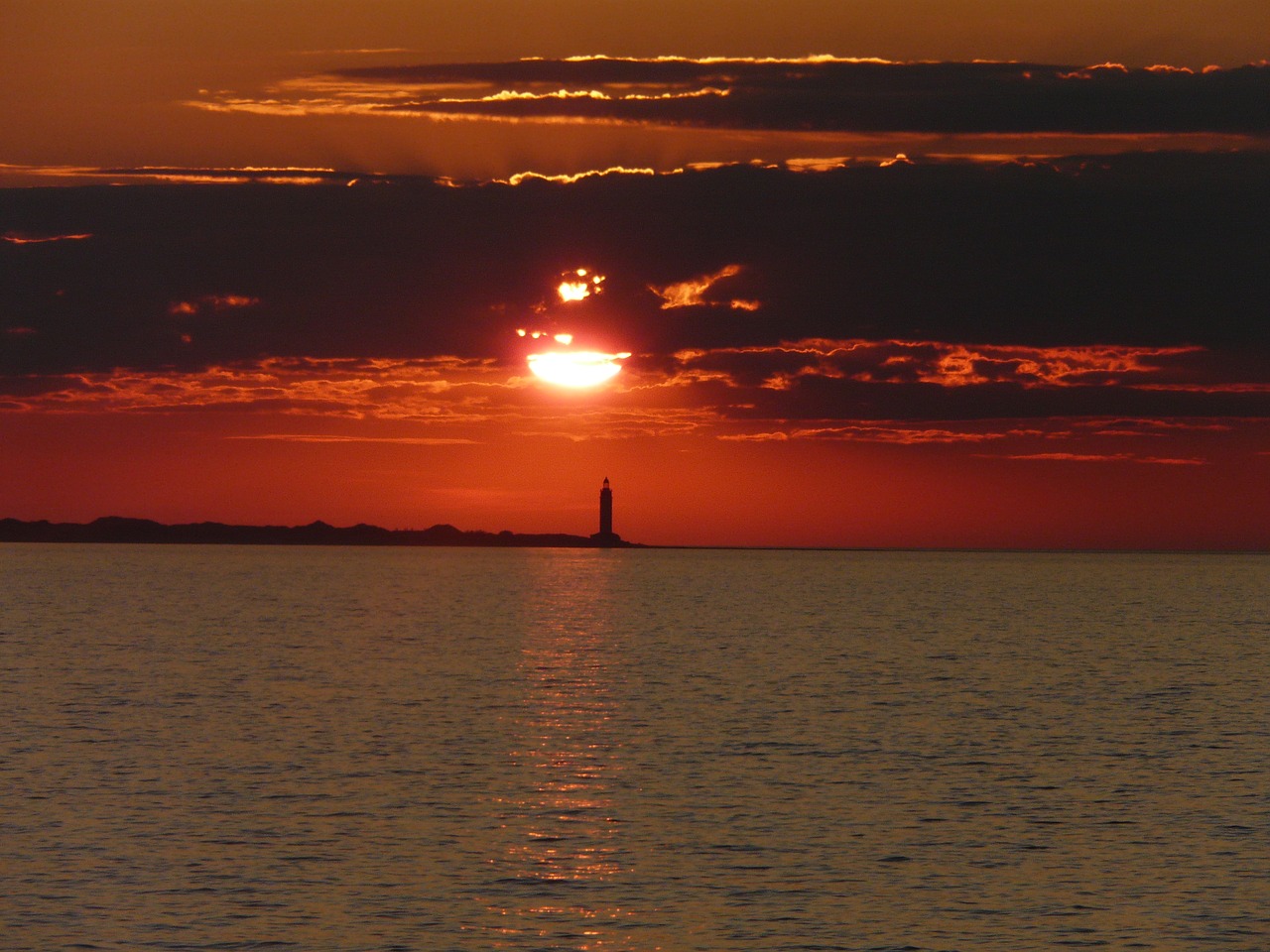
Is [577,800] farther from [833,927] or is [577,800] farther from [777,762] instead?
[833,927]

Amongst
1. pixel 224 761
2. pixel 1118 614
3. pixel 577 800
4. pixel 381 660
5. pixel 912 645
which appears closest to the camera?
pixel 577 800

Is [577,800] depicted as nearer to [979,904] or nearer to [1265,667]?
[979,904]

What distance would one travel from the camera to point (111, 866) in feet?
117

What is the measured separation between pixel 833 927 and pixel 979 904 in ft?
12.8

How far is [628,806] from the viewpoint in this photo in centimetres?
4409

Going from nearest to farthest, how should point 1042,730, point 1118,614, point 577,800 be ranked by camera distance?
1. point 577,800
2. point 1042,730
3. point 1118,614

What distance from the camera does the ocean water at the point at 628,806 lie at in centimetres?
3167

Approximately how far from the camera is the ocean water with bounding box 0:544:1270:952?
3167 cm

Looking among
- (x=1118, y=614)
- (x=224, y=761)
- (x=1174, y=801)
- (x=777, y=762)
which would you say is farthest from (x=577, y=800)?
(x=1118, y=614)

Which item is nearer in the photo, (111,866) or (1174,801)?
(111,866)

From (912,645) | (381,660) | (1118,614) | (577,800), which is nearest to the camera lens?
(577,800)

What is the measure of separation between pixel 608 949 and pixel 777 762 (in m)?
24.1

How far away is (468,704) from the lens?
71250 millimetres

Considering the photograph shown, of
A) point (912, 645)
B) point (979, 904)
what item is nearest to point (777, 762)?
point (979, 904)
